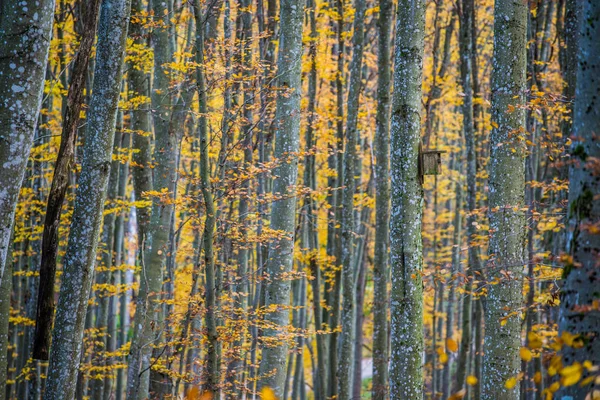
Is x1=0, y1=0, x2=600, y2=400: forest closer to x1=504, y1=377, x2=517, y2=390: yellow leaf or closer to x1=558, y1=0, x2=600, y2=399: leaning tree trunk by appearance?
x1=558, y1=0, x2=600, y2=399: leaning tree trunk

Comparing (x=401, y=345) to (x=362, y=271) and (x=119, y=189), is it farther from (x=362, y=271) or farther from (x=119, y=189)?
(x=362, y=271)

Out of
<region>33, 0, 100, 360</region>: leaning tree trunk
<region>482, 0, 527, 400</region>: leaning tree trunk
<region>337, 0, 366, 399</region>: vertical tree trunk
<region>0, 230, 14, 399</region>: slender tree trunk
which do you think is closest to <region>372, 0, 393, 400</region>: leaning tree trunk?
<region>337, 0, 366, 399</region>: vertical tree trunk

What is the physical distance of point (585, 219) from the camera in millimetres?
3250

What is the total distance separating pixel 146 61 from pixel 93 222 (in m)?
5.89

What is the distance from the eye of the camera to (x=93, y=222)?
20.5ft

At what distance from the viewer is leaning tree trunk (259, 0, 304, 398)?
8.77 meters

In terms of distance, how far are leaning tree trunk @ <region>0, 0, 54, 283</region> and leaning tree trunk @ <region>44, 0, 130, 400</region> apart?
5.65 ft

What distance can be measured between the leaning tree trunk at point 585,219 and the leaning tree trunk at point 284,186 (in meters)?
5.63

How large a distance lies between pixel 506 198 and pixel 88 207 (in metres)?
4.62

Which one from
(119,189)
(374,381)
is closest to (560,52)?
(374,381)

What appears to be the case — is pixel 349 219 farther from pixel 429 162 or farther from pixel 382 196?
pixel 429 162

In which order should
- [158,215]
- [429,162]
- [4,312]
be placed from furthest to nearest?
[158,215] < [4,312] < [429,162]

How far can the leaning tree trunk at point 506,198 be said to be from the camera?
689 centimetres

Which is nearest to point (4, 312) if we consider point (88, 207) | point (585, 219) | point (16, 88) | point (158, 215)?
point (158, 215)
